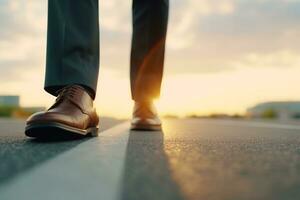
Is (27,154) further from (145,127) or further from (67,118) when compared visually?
(145,127)

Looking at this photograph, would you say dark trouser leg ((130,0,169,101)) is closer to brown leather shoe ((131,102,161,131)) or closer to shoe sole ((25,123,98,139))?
brown leather shoe ((131,102,161,131))

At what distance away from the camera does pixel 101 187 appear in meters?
1.38

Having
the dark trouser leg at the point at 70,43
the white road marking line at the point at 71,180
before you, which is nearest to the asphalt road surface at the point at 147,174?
the white road marking line at the point at 71,180

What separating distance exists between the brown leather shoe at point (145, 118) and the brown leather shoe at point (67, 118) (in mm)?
1115

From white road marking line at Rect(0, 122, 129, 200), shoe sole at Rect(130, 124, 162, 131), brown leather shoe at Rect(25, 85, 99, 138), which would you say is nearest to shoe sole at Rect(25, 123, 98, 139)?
brown leather shoe at Rect(25, 85, 99, 138)

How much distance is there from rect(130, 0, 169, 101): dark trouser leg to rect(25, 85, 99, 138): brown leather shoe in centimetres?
121

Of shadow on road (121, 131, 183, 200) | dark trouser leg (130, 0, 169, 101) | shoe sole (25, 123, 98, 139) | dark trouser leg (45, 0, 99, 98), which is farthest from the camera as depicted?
dark trouser leg (130, 0, 169, 101)

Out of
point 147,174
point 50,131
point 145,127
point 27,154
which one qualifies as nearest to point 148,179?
point 147,174

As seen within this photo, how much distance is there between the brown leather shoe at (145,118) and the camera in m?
4.34

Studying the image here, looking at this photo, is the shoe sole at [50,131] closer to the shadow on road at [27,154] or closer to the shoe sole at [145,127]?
the shadow on road at [27,154]

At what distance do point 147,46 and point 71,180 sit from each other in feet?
9.68

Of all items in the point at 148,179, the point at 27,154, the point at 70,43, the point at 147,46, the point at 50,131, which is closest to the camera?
the point at 148,179

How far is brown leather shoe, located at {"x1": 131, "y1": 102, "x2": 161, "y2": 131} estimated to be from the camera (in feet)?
14.3

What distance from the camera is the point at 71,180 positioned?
146 cm
